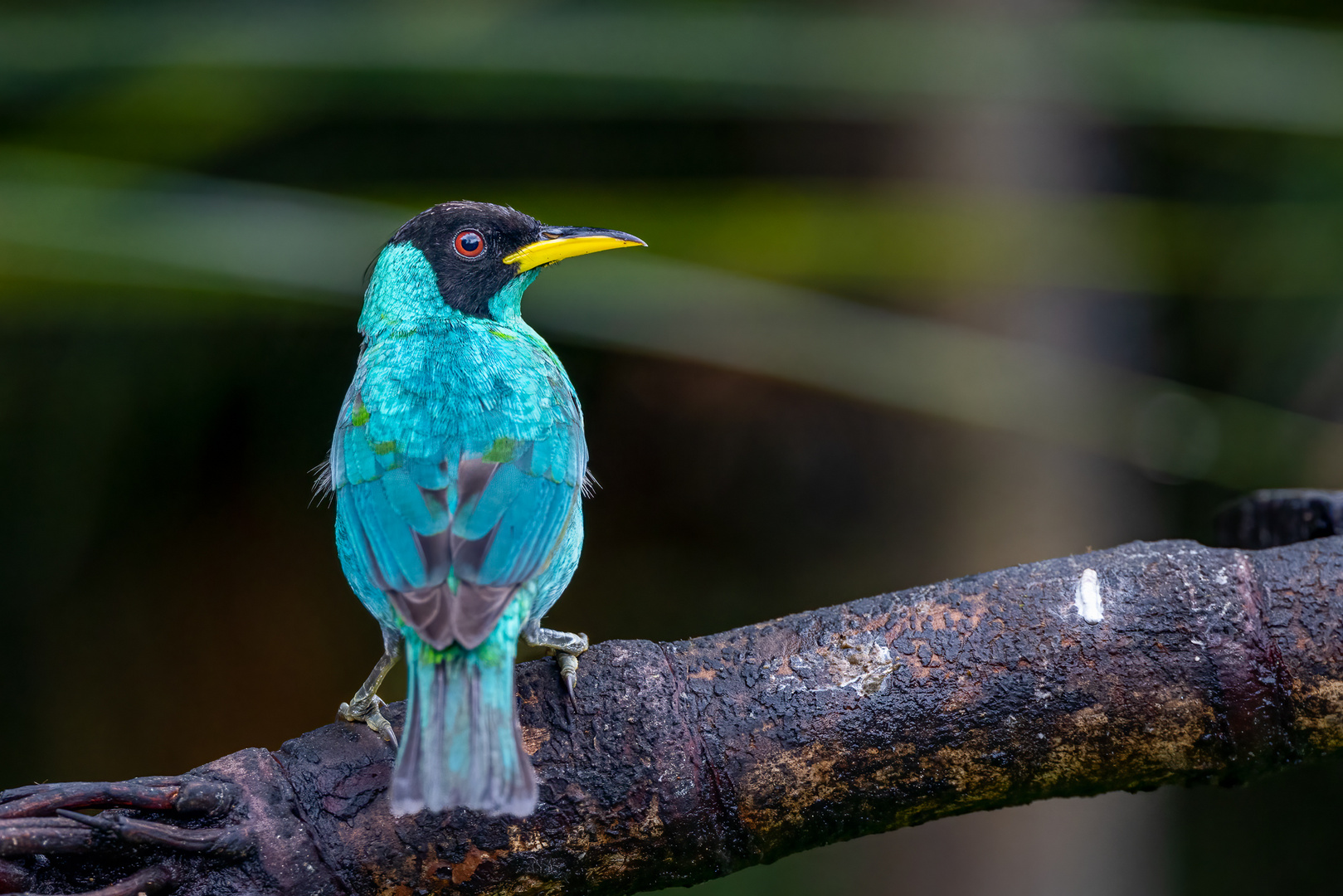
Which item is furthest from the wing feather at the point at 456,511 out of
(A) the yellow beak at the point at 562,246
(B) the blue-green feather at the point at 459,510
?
(A) the yellow beak at the point at 562,246

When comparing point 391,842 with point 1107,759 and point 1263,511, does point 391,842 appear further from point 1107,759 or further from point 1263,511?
point 1263,511

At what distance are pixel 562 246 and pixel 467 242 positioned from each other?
0.32m

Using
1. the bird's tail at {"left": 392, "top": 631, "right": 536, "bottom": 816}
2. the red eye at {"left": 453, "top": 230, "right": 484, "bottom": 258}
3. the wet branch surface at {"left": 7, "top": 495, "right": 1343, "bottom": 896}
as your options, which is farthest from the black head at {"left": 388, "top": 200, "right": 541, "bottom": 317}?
the wet branch surface at {"left": 7, "top": 495, "right": 1343, "bottom": 896}

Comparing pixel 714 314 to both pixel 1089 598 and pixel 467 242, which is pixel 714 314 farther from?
pixel 1089 598

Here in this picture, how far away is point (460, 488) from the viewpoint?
2.67 m

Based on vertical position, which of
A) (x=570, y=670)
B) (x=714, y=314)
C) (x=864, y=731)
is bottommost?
(x=864, y=731)

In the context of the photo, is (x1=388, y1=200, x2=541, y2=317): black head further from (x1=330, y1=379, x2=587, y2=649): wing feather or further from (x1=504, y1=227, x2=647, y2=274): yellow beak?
Result: (x1=330, y1=379, x2=587, y2=649): wing feather

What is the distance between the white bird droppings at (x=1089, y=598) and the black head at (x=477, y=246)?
6.38 ft

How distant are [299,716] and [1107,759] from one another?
15.1 feet

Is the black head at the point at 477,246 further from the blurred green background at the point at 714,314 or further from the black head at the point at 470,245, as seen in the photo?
the blurred green background at the point at 714,314

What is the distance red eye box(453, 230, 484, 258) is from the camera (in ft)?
11.8

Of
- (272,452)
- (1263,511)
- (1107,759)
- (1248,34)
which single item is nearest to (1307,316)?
(1248,34)

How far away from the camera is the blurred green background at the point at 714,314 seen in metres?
4.11

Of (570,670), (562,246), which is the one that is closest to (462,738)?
(570,670)
